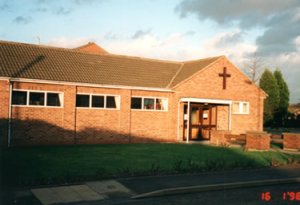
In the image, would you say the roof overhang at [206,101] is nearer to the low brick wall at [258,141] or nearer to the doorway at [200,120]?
the doorway at [200,120]

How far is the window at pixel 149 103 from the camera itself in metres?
24.3

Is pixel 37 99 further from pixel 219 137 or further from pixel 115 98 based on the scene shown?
pixel 219 137

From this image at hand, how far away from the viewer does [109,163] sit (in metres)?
14.5

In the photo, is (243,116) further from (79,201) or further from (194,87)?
(79,201)

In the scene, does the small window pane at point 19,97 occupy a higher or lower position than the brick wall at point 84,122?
higher

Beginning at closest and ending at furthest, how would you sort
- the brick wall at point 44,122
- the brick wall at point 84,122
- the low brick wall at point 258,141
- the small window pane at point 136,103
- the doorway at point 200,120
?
the brick wall at point 44,122 < the brick wall at point 84,122 < the low brick wall at point 258,141 < the small window pane at point 136,103 < the doorway at point 200,120

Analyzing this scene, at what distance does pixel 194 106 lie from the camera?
88.0 feet

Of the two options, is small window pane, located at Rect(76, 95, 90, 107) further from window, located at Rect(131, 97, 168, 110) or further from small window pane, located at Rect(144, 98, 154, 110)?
small window pane, located at Rect(144, 98, 154, 110)

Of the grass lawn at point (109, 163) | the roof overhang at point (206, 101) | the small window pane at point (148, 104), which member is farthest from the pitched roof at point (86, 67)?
the grass lawn at point (109, 163)

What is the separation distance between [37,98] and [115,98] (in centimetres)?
481

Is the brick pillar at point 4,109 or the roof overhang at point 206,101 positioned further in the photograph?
the roof overhang at point 206,101

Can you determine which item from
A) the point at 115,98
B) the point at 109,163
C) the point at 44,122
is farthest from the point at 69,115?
the point at 109,163

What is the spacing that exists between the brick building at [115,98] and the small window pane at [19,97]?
0.17 feet

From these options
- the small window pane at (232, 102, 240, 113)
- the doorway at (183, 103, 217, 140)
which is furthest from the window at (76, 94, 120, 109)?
the small window pane at (232, 102, 240, 113)
